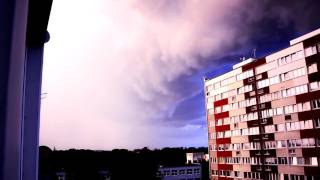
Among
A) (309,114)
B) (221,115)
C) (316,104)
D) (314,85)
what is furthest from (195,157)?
(314,85)

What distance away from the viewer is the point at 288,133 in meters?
42.5

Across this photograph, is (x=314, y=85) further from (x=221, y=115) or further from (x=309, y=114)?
(x=221, y=115)

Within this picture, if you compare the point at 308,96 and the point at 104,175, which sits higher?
A: the point at 308,96

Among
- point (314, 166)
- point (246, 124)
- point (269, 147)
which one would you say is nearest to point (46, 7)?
point (314, 166)

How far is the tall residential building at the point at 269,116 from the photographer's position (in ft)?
129

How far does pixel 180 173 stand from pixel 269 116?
5185 cm

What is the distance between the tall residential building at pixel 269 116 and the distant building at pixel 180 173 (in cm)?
3339

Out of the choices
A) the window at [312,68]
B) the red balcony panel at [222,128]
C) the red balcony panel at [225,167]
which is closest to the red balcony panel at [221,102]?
the red balcony panel at [222,128]

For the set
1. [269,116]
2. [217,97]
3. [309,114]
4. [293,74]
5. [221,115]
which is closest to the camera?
[309,114]

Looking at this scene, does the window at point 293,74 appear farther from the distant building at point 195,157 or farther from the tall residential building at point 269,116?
the distant building at point 195,157

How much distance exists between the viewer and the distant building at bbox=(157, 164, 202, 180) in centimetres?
9044

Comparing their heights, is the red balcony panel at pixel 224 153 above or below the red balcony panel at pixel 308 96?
below

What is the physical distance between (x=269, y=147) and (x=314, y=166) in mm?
8735

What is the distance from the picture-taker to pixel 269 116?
46312 mm
